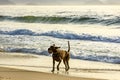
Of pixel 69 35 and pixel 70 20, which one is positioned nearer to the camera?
pixel 69 35

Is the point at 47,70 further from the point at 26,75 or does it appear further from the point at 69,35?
the point at 69,35

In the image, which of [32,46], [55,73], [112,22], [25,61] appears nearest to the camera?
[55,73]

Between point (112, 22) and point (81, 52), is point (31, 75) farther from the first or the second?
point (112, 22)

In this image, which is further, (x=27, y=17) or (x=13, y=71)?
(x=27, y=17)

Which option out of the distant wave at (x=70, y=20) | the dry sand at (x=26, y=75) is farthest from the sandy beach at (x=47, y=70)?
the distant wave at (x=70, y=20)

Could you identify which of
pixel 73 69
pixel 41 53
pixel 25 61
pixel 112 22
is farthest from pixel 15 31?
pixel 73 69

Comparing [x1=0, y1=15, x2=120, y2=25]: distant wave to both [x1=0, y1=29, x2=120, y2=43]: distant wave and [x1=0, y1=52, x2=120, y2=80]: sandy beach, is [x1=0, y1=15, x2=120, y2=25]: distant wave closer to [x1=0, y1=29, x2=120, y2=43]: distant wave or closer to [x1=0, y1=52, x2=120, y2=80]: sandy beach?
[x1=0, y1=29, x2=120, y2=43]: distant wave

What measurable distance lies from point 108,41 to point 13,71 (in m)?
9.54

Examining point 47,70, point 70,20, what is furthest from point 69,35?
point 70,20

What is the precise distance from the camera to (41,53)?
16.2 metres

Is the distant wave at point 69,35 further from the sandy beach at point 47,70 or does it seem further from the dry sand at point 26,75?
the dry sand at point 26,75

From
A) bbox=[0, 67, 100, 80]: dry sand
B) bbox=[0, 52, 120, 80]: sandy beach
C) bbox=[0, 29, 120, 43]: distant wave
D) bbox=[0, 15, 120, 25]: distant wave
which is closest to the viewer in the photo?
bbox=[0, 67, 100, 80]: dry sand

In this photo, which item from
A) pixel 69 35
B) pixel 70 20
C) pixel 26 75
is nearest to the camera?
pixel 26 75

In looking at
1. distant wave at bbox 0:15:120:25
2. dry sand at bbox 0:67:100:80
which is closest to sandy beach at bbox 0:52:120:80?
dry sand at bbox 0:67:100:80
